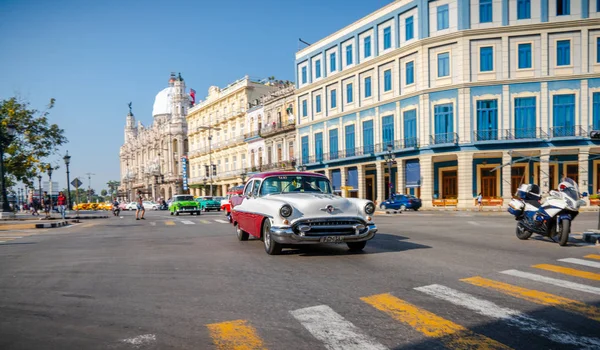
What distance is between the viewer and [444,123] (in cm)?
3322

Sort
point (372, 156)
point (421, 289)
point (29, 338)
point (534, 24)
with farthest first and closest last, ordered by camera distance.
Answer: point (372, 156) < point (534, 24) < point (421, 289) < point (29, 338)

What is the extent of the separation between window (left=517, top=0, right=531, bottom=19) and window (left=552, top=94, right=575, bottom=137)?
640 cm

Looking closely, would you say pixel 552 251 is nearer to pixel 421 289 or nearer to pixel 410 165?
pixel 421 289

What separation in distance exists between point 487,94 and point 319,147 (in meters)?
18.7

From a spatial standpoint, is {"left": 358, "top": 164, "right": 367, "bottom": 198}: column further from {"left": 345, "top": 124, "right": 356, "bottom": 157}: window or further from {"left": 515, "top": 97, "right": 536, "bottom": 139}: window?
{"left": 515, "top": 97, "right": 536, "bottom": 139}: window

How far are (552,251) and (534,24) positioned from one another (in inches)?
1117

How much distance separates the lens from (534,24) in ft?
102

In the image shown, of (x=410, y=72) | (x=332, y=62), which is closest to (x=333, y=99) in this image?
(x=332, y=62)

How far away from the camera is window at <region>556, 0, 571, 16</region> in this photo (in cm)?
3088

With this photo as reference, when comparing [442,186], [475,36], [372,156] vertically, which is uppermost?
[475,36]

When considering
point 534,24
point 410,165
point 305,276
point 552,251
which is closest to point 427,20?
point 534,24

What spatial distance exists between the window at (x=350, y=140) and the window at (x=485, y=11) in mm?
14759

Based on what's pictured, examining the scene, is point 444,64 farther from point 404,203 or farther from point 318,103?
point 318,103

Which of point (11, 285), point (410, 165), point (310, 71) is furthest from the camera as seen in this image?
point (310, 71)
